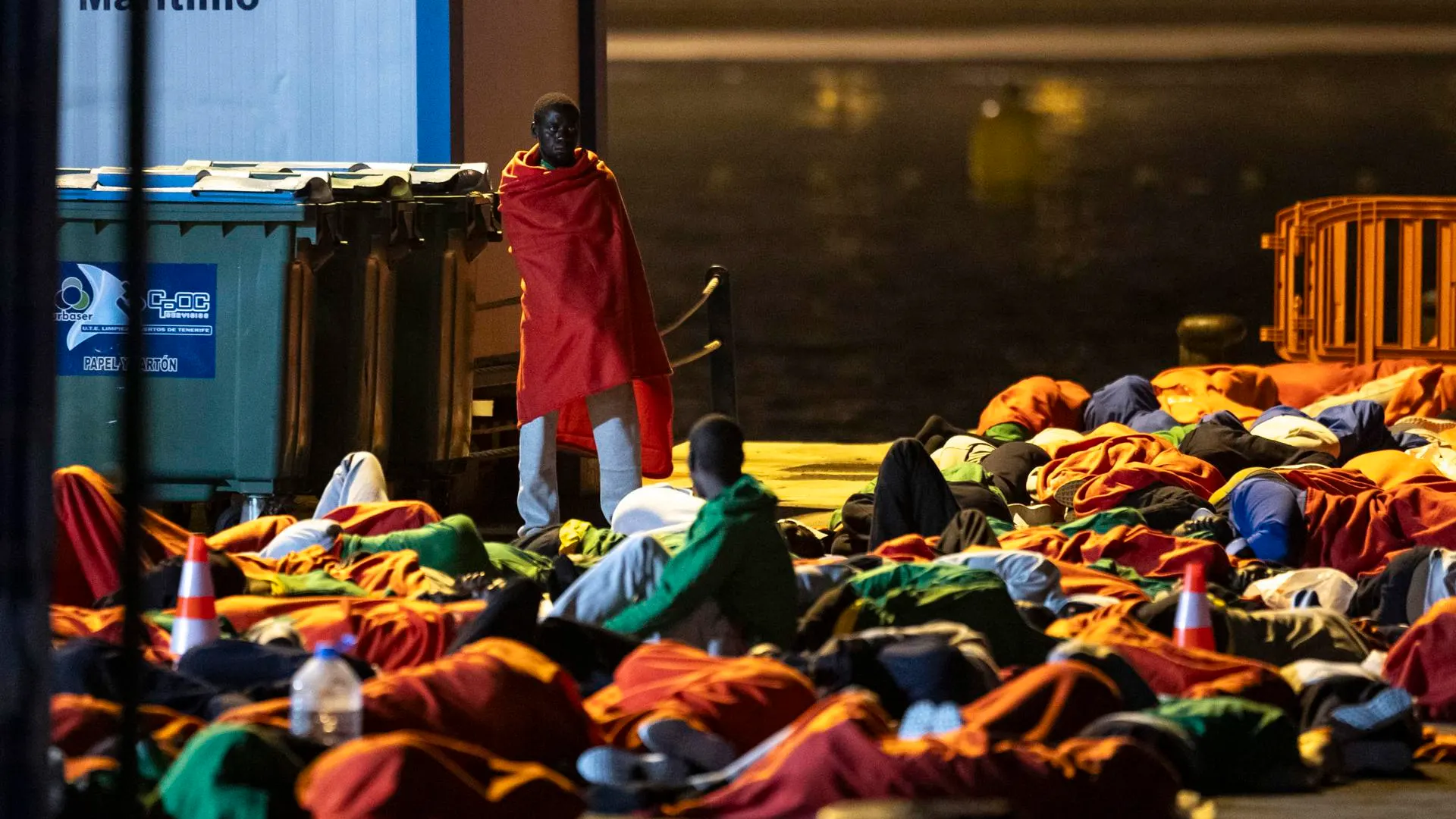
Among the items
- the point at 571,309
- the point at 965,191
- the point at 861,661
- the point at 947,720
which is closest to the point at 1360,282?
the point at 571,309

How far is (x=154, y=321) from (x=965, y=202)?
1143 inches

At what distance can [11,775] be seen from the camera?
11.7 ft

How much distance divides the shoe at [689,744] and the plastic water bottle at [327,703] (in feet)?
2.31

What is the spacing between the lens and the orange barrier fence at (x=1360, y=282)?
15023mm

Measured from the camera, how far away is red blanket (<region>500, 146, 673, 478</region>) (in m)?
9.59

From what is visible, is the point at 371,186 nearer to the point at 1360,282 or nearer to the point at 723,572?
the point at 723,572

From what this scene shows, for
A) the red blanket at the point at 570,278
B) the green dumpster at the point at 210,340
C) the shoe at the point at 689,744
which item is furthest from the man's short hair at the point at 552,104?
the shoe at the point at 689,744

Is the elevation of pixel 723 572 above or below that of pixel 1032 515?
above

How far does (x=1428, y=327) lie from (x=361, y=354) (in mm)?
8696

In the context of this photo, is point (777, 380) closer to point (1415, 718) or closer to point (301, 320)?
point (301, 320)

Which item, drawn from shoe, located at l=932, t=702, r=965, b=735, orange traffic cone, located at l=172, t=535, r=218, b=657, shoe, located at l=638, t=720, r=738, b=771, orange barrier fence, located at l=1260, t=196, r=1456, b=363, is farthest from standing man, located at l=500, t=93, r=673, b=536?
orange barrier fence, located at l=1260, t=196, r=1456, b=363

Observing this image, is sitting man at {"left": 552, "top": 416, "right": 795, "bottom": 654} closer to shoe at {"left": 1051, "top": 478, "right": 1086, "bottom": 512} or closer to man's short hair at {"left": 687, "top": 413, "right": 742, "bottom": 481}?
man's short hair at {"left": 687, "top": 413, "right": 742, "bottom": 481}

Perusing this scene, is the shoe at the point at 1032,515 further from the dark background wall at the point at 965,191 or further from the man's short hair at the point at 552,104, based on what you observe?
the dark background wall at the point at 965,191

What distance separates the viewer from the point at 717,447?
622 centimetres
